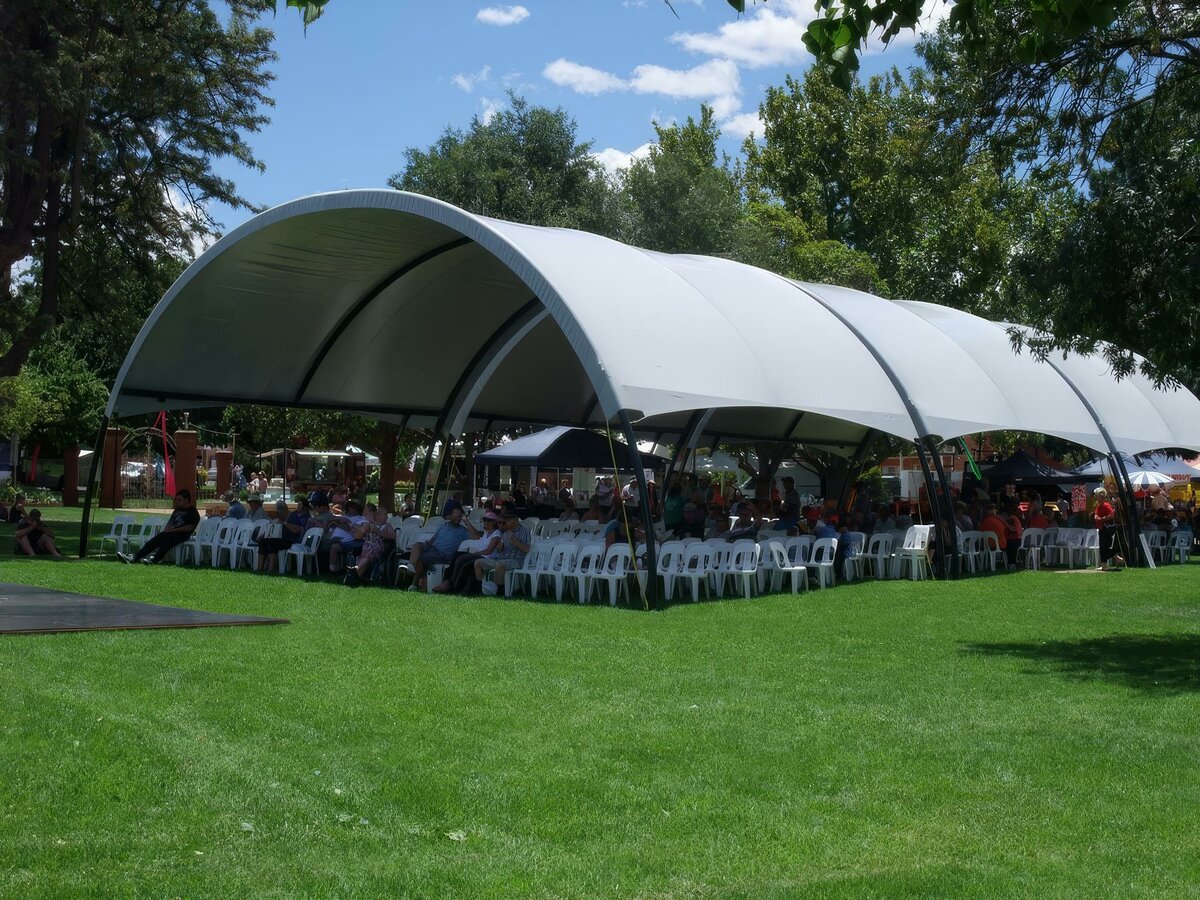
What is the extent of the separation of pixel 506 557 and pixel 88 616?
5622 millimetres

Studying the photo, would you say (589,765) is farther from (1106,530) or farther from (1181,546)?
(1181,546)

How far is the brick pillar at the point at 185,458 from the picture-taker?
34.2 meters

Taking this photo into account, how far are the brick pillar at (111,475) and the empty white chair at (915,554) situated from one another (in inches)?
1062

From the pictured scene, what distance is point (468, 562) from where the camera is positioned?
1622 centimetres

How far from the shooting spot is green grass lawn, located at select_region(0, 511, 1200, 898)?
5.09m

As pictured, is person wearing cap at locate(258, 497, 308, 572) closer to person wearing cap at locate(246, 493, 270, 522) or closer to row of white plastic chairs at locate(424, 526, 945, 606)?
person wearing cap at locate(246, 493, 270, 522)

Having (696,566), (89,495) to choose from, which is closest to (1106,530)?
(696,566)

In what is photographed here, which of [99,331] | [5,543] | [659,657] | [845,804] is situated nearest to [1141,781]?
[845,804]

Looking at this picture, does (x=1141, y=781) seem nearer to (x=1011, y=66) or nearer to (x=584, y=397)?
(x=1011, y=66)

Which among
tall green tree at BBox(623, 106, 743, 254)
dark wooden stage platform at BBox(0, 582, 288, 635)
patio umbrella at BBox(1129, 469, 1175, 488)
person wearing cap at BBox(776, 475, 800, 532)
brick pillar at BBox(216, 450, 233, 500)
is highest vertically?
tall green tree at BBox(623, 106, 743, 254)

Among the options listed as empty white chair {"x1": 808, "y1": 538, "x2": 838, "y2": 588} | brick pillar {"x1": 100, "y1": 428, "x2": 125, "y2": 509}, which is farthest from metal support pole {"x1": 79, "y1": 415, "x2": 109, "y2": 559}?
brick pillar {"x1": 100, "y1": 428, "x2": 125, "y2": 509}

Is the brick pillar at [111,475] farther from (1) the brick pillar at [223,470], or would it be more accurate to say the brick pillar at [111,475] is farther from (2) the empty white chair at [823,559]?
(2) the empty white chair at [823,559]

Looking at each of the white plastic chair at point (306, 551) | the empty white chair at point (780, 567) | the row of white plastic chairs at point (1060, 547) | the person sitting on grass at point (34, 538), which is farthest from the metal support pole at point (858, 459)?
the person sitting on grass at point (34, 538)

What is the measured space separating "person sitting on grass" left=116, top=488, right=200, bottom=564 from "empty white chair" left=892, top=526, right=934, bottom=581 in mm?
10642
